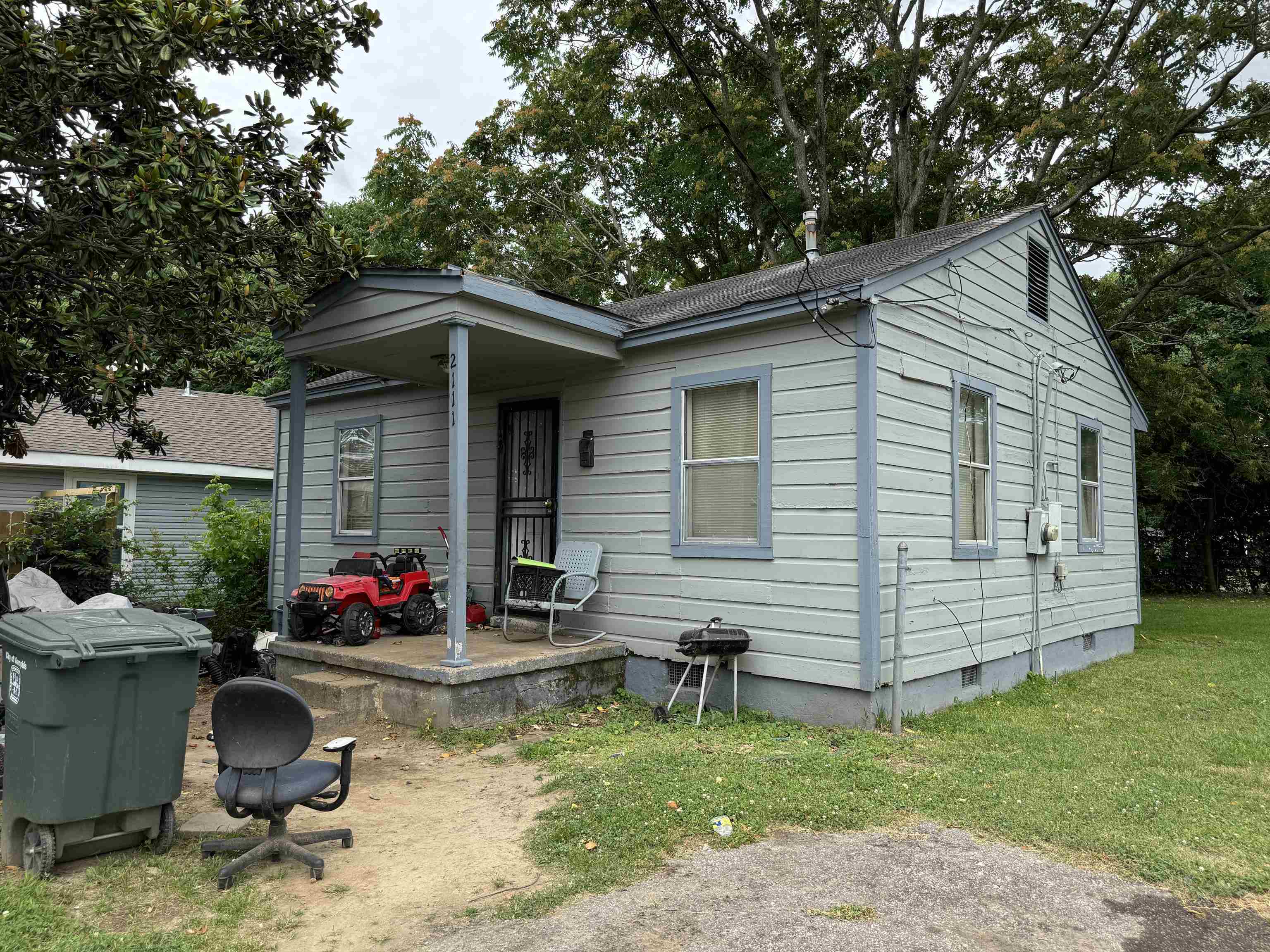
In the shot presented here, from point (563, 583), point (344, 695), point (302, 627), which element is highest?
point (563, 583)

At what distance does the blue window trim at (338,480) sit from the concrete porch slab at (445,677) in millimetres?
2668

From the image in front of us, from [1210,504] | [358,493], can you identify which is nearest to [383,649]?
[358,493]

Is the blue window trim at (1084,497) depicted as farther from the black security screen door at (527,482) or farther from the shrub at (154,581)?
the shrub at (154,581)

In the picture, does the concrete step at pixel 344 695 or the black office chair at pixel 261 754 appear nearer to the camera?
the black office chair at pixel 261 754

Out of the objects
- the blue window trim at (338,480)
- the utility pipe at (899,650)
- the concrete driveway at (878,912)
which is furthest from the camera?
the blue window trim at (338,480)

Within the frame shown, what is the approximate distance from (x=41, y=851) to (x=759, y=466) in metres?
4.87

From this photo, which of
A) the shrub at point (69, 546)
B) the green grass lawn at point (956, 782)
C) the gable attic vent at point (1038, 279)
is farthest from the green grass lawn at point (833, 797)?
the shrub at point (69, 546)

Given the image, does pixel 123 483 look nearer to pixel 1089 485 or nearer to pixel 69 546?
pixel 69 546

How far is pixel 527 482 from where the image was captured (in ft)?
28.1

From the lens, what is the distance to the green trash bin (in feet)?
11.3

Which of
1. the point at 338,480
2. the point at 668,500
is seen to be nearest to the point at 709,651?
the point at 668,500

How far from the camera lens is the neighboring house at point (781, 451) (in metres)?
6.10

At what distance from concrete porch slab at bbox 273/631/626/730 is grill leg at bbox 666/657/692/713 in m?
0.66

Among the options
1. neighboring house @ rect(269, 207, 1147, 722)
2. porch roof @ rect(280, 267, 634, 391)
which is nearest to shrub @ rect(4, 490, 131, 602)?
neighboring house @ rect(269, 207, 1147, 722)
